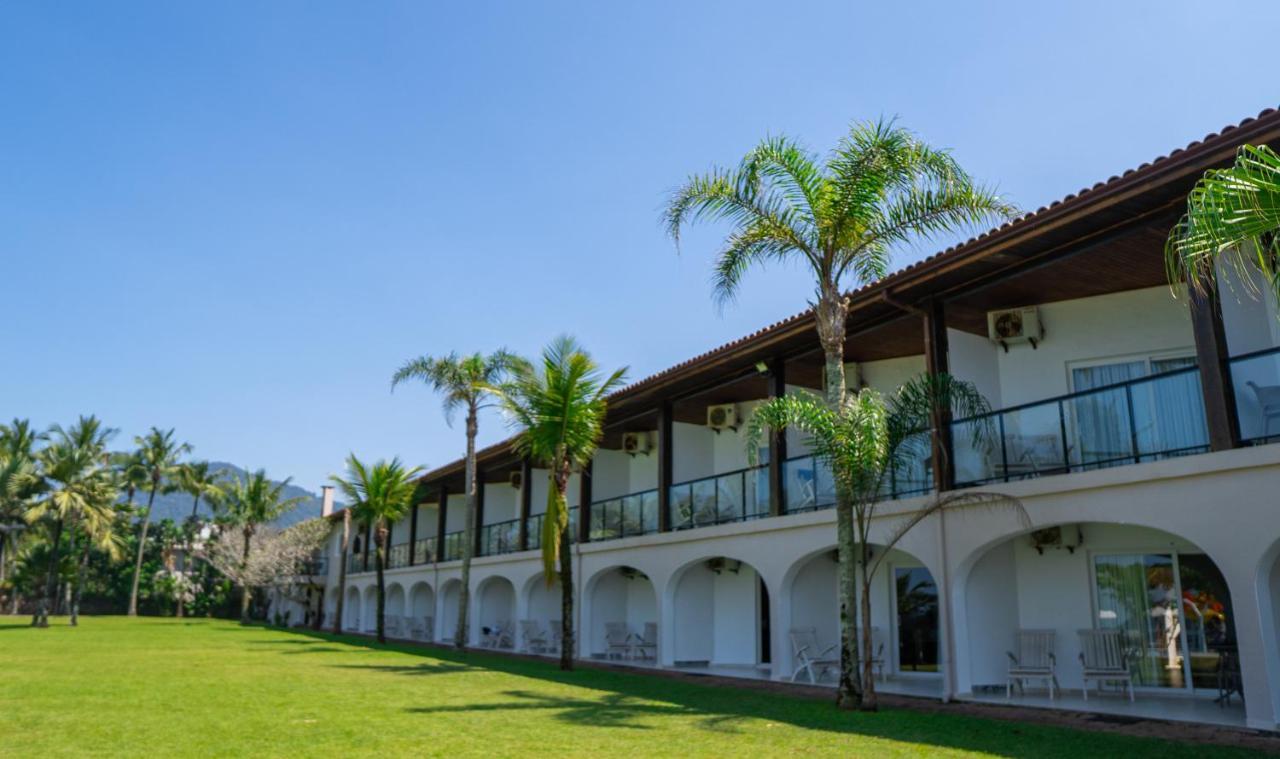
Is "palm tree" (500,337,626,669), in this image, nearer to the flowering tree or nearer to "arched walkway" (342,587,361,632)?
"arched walkway" (342,587,361,632)

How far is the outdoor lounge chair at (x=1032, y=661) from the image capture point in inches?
473

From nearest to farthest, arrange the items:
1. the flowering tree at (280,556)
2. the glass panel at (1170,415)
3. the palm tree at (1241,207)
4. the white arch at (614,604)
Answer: the palm tree at (1241,207) < the glass panel at (1170,415) < the white arch at (614,604) < the flowering tree at (280,556)

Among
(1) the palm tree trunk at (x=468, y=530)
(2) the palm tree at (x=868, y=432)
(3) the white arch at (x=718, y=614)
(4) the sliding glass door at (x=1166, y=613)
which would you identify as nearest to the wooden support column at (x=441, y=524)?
(1) the palm tree trunk at (x=468, y=530)

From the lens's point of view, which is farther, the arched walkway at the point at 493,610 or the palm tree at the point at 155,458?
the palm tree at the point at 155,458

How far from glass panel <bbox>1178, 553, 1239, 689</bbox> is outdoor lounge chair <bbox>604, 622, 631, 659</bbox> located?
11.7m

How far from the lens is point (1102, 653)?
12.5 m

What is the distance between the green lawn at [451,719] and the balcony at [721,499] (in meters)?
3.35

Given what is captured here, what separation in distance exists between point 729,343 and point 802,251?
4.93 meters

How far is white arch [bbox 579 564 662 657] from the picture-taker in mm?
21219

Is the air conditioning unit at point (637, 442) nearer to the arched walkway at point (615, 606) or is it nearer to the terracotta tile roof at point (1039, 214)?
the arched walkway at point (615, 606)

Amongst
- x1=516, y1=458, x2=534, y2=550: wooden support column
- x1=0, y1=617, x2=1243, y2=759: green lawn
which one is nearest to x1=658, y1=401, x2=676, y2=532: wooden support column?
x1=0, y1=617, x2=1243, y2=759: green lawn

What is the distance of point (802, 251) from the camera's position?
11.9 meters

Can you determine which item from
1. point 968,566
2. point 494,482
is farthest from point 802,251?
point 494,482

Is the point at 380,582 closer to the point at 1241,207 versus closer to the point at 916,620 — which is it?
the point at 916,620
